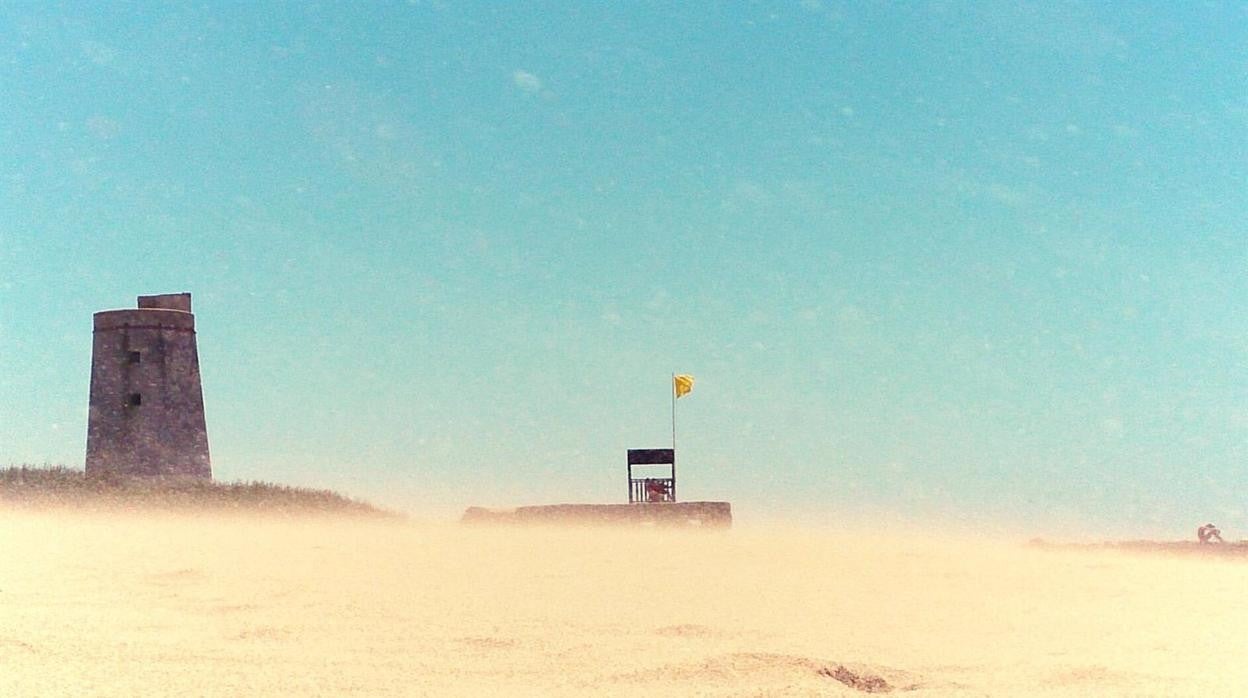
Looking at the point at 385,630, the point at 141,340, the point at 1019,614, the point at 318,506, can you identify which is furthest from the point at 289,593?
the point at 141,340

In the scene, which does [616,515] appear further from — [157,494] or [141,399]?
[141,399]

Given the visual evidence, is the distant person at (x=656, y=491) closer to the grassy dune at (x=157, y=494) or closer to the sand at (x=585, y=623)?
the grassy dune at (x=157, y=494)

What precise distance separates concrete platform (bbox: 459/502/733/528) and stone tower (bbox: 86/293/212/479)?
24.6ft

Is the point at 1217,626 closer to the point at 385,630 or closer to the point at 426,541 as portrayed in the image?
the point at 385,630

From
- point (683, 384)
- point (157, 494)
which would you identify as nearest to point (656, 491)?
point (683, 384)

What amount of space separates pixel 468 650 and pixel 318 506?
56.9ft

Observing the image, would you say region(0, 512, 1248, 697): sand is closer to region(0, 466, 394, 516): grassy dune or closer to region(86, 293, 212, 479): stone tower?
region(0, 466, 394, 516): grassy dune

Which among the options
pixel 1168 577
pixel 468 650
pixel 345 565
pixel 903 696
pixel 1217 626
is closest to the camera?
pixel 903 696

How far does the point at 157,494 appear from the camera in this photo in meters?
20.8

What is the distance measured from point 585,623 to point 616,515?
14.2m

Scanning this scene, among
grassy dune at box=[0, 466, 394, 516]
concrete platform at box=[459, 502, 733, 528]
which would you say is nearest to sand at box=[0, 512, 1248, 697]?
grassy dune at box=[0, 466, 394, 516]

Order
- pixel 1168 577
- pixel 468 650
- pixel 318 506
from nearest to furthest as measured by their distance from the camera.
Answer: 1. pixel 468 650
2. pixel 1168 577
3. pixel 318 506

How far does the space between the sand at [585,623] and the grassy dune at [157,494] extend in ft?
22.0

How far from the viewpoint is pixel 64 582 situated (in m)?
8.40
